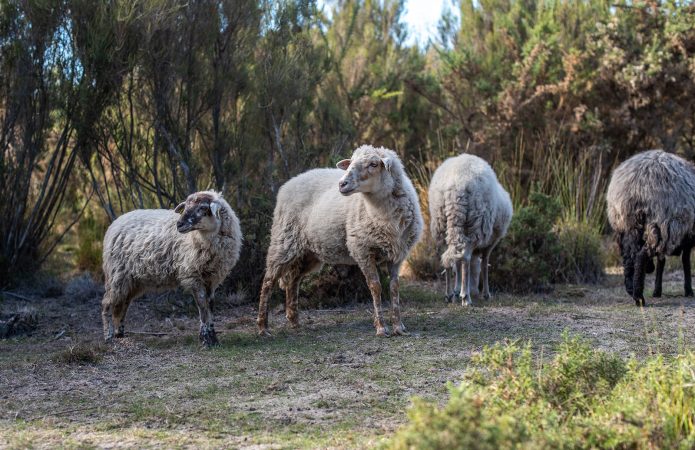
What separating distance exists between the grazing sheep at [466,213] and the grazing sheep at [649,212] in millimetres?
1314

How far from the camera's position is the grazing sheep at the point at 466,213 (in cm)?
882

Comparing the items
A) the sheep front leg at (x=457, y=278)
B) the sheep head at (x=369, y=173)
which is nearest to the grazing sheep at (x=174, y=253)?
the sheep head at (x=369, y=173)

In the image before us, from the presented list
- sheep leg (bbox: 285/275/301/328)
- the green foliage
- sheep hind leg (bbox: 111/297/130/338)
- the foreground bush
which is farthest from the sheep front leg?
the green foliage

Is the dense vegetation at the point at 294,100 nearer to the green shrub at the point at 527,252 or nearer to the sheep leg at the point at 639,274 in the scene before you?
the green shrub at the point at 527,252

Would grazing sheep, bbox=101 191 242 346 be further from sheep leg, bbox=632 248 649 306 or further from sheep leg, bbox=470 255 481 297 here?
sheep leg, bbox=632 248 649 306

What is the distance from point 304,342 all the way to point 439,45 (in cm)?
1072

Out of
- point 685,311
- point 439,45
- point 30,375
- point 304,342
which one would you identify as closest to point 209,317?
point 304,342

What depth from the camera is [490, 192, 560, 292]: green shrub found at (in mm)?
10305

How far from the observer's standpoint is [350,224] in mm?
7598

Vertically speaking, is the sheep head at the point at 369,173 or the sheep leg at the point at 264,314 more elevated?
the sheep head at the point at 369,173

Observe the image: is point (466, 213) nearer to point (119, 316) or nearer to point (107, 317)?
point (119, 316)

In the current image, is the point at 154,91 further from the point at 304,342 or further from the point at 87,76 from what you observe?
the point at 304,342

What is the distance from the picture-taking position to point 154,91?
948 cm

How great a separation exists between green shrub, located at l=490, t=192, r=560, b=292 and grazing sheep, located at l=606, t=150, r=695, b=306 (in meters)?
1.60
